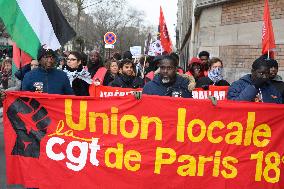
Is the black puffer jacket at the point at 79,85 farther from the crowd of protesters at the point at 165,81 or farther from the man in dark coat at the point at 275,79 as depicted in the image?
the man in dark coat at the point at 275,79

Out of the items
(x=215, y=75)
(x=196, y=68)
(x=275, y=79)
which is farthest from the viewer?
(x=196, y=68)

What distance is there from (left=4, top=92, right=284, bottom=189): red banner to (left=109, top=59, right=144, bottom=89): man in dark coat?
251cm

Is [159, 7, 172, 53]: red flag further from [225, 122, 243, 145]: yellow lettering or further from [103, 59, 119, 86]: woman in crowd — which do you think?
[225, 122, 243, 145]: yellow lettering

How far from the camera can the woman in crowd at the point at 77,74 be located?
21.2ft

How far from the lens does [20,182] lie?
4707 millimetres

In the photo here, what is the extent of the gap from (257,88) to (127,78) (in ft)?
9.26

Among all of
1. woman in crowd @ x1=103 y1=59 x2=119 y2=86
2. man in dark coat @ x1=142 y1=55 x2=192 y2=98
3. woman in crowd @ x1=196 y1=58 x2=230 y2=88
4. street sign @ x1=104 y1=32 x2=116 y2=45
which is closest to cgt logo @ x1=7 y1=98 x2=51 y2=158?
man in dark coat @ x1=142 y1=55 x2=192 y2=98

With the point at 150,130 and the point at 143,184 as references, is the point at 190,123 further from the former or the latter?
the point at 143,184

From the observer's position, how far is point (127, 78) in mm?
7203

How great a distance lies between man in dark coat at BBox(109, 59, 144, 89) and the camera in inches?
279

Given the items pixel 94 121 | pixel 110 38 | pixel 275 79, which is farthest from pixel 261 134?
pixel 110 38

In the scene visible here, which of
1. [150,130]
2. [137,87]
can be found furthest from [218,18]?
[150,130]

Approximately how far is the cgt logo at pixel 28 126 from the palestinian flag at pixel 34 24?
717mm

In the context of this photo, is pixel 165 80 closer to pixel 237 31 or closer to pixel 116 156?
pixel 116 156
